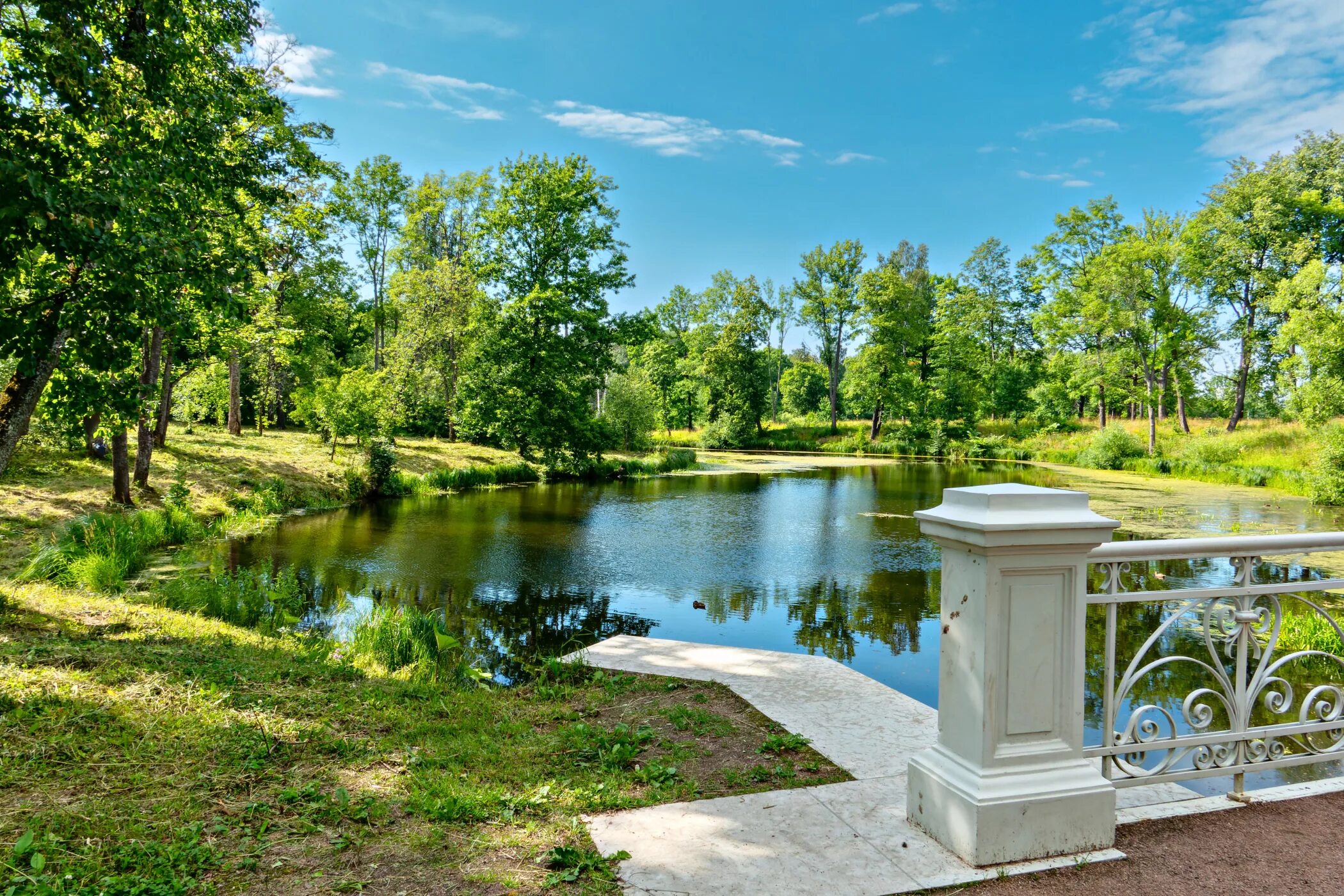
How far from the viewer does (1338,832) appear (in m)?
2.47

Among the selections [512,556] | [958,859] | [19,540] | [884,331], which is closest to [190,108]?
[19,540]

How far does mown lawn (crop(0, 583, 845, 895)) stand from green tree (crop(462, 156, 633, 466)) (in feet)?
58.2

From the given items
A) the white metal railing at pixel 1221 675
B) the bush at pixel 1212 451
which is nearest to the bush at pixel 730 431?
the bush at pixel 1212 451

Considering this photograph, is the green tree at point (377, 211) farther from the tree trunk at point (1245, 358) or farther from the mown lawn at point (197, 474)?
the tree trunk at point (1245, 358)

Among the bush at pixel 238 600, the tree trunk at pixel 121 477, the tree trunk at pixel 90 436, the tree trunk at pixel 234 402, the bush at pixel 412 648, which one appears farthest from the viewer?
the tree trunk at pixel 234 402

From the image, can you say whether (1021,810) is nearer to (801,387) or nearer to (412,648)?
(412,648)

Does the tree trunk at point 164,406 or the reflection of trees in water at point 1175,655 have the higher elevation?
the tree trunk at point 164,406

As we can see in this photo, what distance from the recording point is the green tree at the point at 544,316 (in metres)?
22.4

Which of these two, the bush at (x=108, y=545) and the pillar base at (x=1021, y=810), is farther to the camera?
the bush at (x=108, y=545)

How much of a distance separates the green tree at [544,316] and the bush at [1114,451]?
21183 millimetres

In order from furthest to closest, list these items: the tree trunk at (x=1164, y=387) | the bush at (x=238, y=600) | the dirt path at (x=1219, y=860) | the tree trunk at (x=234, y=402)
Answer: the tree trunk at (x=1164, y=387), the tree trunk at (x=234, y=402), the bush at (x=238, y=600), the dirt path at (x=1219, y=860)

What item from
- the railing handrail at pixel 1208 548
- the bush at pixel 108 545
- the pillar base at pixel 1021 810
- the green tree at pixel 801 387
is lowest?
the bush at pixel 108 545

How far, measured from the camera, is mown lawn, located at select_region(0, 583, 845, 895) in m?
2.24

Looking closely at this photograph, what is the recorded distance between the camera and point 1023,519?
225 centimetres
